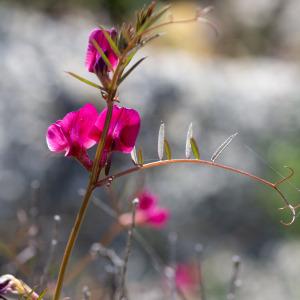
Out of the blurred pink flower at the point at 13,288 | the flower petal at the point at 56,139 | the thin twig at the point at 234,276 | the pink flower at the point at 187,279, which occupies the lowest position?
the pink flower at the point at 187,279

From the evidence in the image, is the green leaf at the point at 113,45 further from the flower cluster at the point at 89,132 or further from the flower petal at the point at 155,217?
the flower petal at the point at 155,217

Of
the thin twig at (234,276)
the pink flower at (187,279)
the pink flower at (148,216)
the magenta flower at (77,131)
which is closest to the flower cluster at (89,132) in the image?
the magenta flower at (77,131)

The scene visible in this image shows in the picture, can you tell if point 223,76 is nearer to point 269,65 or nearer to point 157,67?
point 157,67

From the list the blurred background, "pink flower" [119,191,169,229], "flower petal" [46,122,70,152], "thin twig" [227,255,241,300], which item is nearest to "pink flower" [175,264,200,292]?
the blurred background

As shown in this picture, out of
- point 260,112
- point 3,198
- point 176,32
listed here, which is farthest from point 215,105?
point 176,32

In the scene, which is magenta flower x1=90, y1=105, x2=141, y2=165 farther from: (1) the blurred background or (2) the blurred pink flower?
(1) the blurred background
